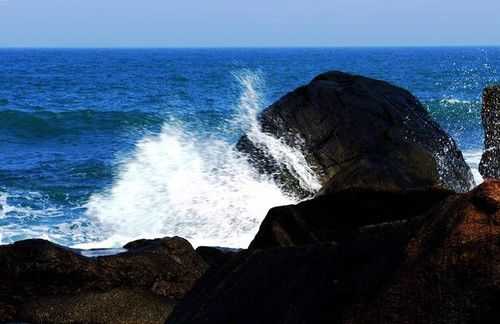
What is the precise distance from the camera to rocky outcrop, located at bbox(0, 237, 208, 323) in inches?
229

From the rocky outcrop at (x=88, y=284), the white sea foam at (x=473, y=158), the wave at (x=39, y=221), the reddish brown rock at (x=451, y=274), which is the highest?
the reddish brown rock at (x=451, y=274)

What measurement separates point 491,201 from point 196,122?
76.9 ft

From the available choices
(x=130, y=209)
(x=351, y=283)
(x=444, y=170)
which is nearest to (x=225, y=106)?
(x=130, y=209)

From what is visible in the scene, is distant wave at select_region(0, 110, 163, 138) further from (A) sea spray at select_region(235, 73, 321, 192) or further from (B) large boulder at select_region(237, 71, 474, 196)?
(B) large boulder at select_region(237, 71, 474, 196)

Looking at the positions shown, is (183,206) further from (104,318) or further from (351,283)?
(351,283)

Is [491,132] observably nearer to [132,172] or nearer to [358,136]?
[358,136]

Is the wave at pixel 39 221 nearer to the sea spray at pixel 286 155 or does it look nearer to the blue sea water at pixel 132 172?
the blue sea water at pixel 132 172

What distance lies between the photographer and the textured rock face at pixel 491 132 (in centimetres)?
963

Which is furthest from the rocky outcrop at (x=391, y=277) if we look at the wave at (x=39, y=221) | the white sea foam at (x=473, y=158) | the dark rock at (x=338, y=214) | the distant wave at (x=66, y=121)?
the distant wave at (x=66, y=121)

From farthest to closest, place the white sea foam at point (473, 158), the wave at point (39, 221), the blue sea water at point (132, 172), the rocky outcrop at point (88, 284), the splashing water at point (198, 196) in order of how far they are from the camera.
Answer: the white sea foam at point (473, 158)
the blue sea water at point (132, 172)
the wave at point (39, 221)
the splashing water at point (198, 196)
the rocky outcrop at point (88, 284)

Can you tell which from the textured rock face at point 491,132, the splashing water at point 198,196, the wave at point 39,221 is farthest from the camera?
the wave at point 39,221

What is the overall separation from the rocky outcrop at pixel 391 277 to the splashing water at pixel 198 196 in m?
7.06

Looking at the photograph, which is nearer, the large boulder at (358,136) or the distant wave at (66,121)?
the large boulder at (358,136)

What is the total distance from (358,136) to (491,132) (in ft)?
8.06
